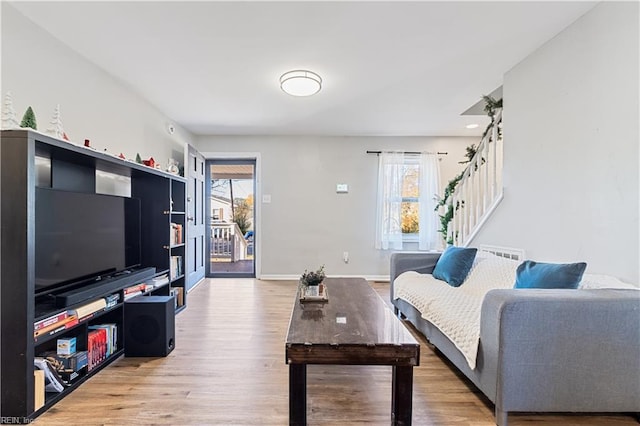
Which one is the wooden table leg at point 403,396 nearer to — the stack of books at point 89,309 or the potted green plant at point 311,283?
the potted green plant at point 311,283

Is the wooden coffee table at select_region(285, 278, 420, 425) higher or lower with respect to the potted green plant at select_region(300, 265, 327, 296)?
lower

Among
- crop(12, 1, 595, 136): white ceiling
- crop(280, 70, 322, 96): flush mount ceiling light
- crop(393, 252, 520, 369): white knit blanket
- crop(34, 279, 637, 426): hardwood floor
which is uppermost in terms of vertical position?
crop(12, 1, 595, 136): white ceiling

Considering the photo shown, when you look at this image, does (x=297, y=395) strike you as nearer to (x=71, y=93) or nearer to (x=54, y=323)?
(x=54, y=323)

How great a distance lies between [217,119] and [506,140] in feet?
11.4

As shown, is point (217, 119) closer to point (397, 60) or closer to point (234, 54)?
point (234, 54)

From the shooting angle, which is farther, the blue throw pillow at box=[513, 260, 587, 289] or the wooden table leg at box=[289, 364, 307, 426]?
the blue throw pillow at box=[513, 260, 587, 289]

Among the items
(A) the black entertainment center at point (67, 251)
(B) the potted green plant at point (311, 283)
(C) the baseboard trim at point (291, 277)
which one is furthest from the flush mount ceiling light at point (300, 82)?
(C) the baseboard trim at point (291, 277)

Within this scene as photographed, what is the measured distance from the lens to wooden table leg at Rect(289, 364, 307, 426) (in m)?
1.42

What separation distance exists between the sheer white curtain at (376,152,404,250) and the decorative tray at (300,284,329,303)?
285 centimetres

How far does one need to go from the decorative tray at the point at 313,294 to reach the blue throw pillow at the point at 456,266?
1251 millimetres

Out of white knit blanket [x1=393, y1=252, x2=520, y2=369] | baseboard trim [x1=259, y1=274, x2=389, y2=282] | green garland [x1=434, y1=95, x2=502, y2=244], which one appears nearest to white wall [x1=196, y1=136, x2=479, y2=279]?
baseboard trim [x1=259, y1=274, x2=389, y2=282]

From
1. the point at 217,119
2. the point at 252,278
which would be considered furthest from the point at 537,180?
the point at 252,278

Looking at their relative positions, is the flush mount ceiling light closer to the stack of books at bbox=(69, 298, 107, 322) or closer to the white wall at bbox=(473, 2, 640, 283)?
the white wall at bbox=(473, 2, 640, 283)

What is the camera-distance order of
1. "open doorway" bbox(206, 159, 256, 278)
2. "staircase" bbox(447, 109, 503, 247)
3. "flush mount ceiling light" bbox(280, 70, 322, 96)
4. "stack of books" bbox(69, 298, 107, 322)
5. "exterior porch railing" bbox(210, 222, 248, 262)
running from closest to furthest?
"stack of books" bbox(69, 298, 107, 322) < "flush mount ceiling light" bbox(280, 70, 322, 96) < "staircase" bbox(447, 109, 503, 247) < "open doorway" bbox(206, 159, 256, 278) < "exterior porch railing" bbox(210, 222, 248, 262)
